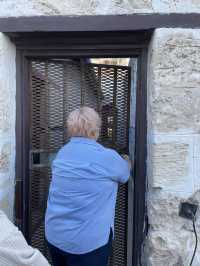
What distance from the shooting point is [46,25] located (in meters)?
2.46

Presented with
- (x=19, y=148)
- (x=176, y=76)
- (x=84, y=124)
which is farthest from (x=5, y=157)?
(x=176, y=76)

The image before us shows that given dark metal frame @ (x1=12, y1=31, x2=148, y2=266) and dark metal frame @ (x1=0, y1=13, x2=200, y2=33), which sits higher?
dark metal frame @ (x1=0, y1=13, x2=200, y2=33)

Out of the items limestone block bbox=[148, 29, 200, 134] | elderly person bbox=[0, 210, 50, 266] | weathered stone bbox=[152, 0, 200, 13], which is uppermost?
weathered stone bbox=[152, 0, 200, 13]

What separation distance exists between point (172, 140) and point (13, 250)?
114 cm

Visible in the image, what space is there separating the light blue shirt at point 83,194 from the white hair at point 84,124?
37 mm

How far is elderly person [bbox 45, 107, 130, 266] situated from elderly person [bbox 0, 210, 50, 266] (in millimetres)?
439

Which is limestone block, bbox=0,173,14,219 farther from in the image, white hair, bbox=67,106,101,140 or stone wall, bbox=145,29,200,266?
stone wall, bbox=145,29,200,266

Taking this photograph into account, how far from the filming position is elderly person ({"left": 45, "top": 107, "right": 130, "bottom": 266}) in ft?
7.31

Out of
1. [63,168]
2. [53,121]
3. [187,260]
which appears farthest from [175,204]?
[53,121]

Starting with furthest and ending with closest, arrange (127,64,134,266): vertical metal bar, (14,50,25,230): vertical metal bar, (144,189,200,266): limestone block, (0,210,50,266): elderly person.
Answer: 1. (127,64,134,266): vertical metal bar
2. (14,50,25,230): vertical metal bar
3. (144,189,200,266): limestone block
4. (0,210,50,266): elderly person

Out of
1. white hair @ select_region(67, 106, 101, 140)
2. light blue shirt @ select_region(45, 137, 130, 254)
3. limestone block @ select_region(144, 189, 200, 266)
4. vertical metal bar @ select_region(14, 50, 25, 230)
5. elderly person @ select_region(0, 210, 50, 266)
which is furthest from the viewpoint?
vertical metal bar @ select_region(14, 50, 25, 230)

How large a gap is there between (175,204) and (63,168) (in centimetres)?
73

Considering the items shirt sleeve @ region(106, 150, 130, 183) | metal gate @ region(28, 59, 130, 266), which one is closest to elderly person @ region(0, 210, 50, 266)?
shirt sleeve @ region(106, 150, 130, 183)

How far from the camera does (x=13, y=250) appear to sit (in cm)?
175
